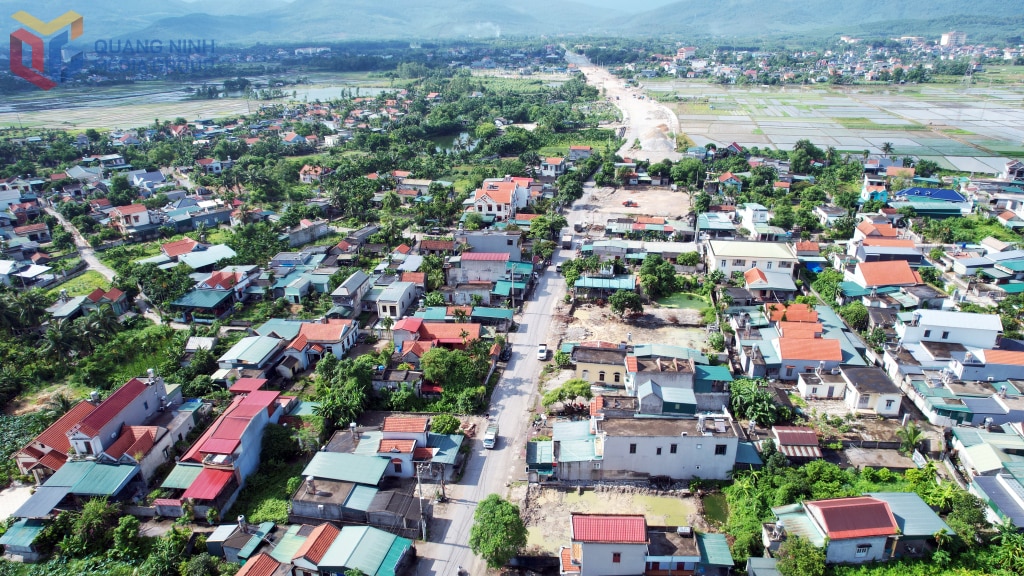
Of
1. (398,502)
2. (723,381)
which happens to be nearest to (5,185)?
(398,502)

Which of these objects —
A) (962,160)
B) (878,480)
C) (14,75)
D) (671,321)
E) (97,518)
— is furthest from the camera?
(14,75)

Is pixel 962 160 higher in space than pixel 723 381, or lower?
higher

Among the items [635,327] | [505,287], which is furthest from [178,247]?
[635,327]

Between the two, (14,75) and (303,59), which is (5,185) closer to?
(14,75)

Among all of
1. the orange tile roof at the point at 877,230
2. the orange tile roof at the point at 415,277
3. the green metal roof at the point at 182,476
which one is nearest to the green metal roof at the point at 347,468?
Result: the green metal roof at the point at 182,476

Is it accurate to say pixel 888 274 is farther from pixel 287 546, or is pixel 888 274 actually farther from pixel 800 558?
pixel 287 546

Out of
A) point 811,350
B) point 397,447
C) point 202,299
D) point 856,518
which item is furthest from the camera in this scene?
point 202,299
